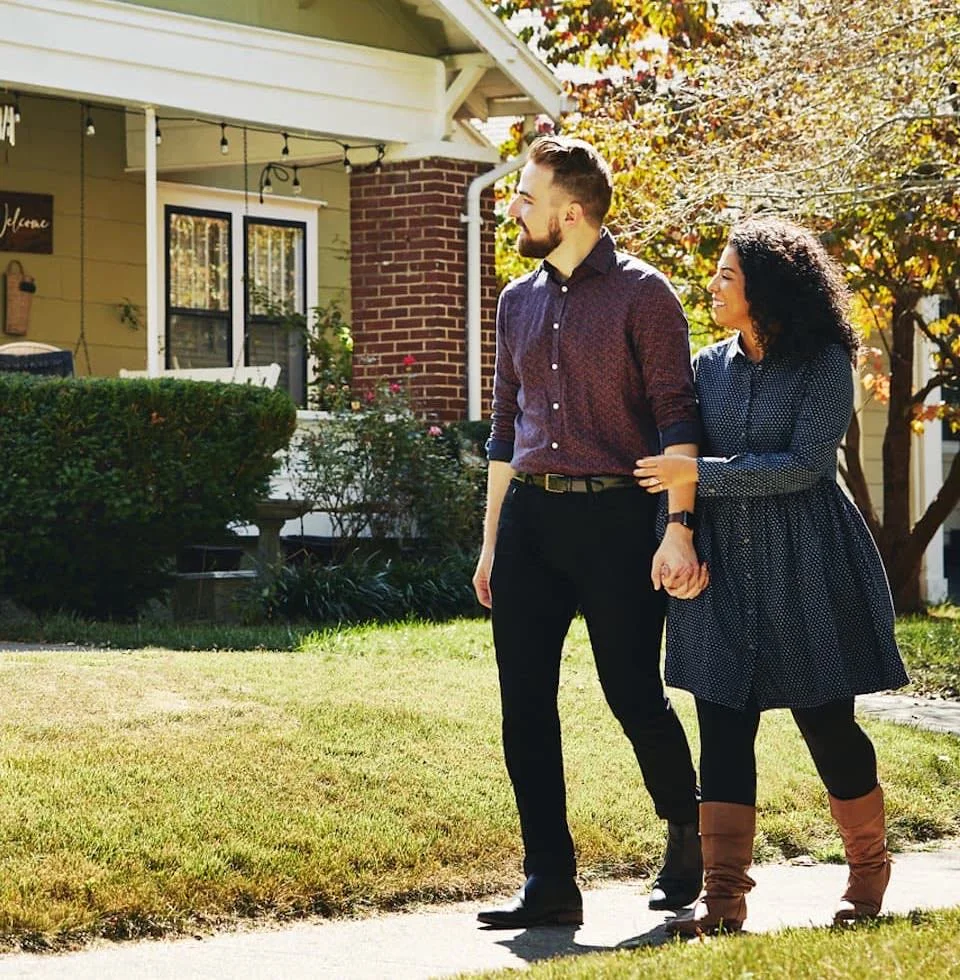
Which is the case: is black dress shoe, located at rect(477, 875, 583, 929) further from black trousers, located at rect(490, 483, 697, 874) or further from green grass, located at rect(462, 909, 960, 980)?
green grass, located at rect(462, 909, 960, 980)

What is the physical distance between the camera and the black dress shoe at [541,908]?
5.18m

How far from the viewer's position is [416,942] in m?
5.12

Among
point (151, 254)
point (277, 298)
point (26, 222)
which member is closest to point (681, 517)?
point (151, 254)

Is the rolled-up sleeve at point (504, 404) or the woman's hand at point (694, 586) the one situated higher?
the rolled-up sleeve at point (504, 404)

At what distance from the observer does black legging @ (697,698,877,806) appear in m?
4.82

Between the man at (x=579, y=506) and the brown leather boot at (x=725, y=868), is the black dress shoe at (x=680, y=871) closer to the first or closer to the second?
the man at (x=579, y=506)

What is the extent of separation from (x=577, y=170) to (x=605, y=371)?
22.0 inches

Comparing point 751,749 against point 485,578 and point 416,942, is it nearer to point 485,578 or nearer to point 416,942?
point 485,578

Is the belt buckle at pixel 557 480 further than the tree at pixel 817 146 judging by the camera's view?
No

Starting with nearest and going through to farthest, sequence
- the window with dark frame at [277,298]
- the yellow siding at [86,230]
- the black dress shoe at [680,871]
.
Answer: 1. the black dress shoe at [680,871]
2. the yellow siding at [86,230]
3. the window with dark frame at [277,298]

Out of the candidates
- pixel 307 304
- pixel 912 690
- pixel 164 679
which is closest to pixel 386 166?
pixel 307 304

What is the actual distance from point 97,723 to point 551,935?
2.38 meters

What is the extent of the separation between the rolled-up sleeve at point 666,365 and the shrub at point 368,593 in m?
6.37

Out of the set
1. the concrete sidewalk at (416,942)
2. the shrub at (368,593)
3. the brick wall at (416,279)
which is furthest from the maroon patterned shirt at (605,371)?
the brick wall at (416,279)
